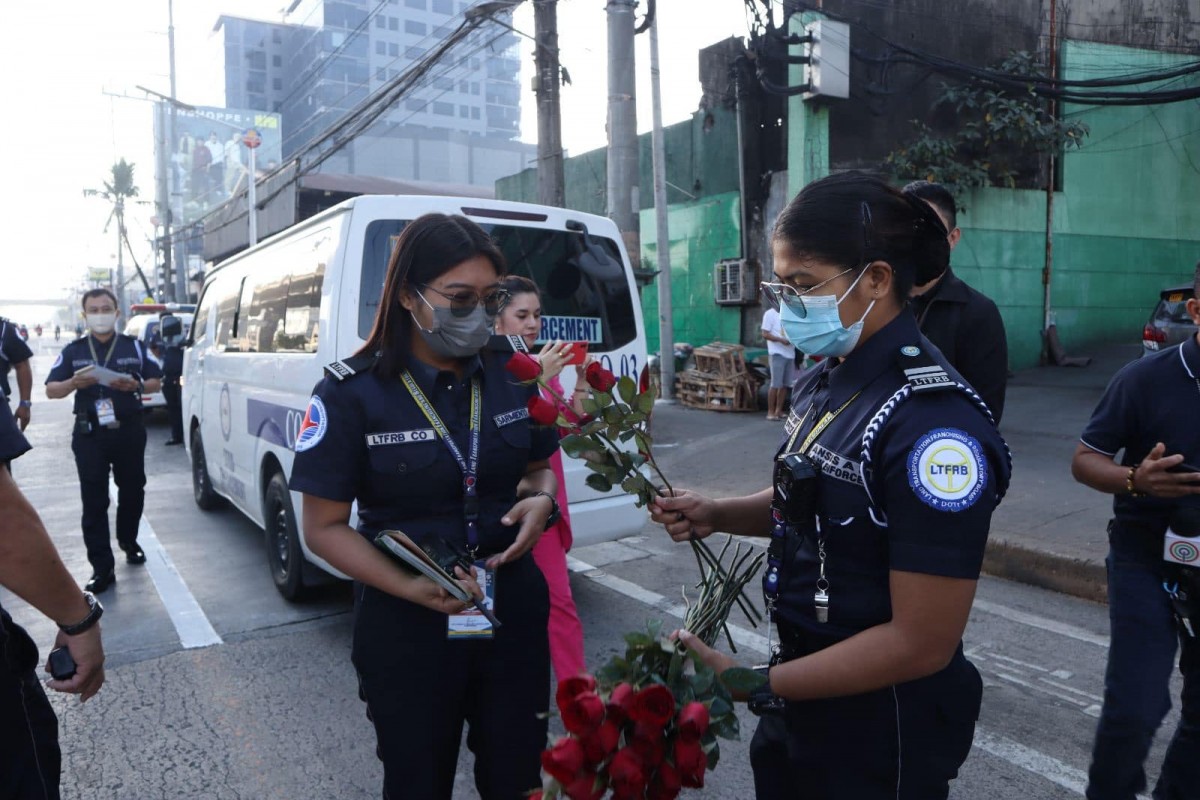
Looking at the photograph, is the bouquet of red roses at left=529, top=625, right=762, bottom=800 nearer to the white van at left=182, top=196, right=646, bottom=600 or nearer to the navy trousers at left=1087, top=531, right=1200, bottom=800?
the navy trousers at left=1087, top=531, right=1200, bottom=800

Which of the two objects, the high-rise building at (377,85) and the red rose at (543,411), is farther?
the high-rise building at (377,85)

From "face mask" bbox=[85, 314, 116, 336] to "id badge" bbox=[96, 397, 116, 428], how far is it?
561 millimetres

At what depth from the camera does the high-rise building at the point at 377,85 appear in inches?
3071

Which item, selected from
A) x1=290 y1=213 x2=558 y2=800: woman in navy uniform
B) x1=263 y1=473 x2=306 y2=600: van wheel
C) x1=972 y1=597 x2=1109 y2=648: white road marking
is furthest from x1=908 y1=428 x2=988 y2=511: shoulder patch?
x1=263 y1=473 x2=306 y2=600: van wheel

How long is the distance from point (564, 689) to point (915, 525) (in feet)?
2.01

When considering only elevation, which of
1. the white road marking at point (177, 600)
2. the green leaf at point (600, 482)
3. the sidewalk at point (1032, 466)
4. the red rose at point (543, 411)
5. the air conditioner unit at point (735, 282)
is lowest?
the white road marking at point (177, 600)

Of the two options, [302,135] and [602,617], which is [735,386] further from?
[302,135]

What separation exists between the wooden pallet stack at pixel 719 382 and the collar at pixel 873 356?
10.8 meters

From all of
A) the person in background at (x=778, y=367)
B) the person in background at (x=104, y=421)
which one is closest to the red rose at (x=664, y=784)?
the person in background at (x=104, y=421)

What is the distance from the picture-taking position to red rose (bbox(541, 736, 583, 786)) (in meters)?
1.37

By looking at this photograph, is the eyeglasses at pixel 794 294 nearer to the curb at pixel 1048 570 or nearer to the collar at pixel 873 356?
the collar at pixel 873 356

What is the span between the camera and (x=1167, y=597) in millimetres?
2514

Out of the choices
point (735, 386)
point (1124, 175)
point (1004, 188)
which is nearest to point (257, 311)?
point (735, 386)

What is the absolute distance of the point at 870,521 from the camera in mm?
1471
